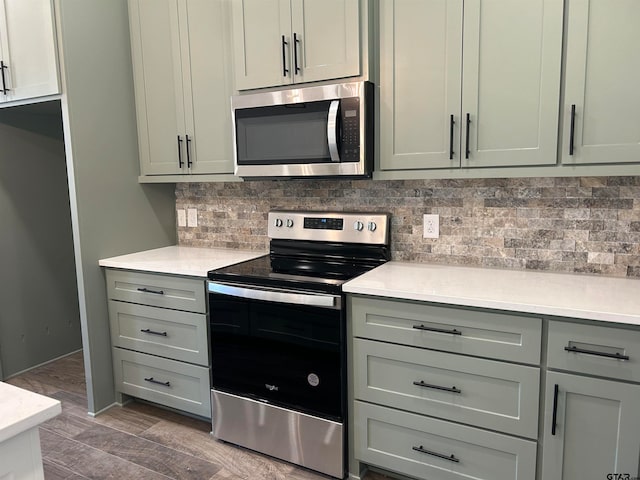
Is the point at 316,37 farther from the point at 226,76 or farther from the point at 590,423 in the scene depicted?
the point at 590,423

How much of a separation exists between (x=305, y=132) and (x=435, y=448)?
1.49m

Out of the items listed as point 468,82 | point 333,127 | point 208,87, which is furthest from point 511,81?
point 208,87

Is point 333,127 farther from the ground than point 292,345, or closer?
farther from the ground

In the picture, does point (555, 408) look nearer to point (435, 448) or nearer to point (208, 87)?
point (435, 448)

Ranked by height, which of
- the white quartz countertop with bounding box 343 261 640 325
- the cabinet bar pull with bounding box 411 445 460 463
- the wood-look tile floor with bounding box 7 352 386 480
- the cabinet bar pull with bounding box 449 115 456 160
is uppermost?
the cabinet bar pull with bounding box 449 115 456 160

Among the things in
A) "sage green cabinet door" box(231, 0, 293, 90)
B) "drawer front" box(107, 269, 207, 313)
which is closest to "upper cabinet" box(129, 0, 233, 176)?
"sage green cabinet door" box(231, 0, 293, 90)

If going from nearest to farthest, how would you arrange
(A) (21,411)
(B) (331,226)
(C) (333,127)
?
(A) (21,411) → (C) (333,127) → (B) (331,226)

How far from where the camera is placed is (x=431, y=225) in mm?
2355

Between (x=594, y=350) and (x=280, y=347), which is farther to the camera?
(x=280, y=347)

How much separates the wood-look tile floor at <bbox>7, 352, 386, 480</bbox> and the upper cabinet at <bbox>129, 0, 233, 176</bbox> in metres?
1.41

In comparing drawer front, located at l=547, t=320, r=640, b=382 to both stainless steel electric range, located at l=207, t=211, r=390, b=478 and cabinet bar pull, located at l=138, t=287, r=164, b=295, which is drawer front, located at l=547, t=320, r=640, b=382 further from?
cabinet bar pull, located at l=138, t=287, r=164, b=295

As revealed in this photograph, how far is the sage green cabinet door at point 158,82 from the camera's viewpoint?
2.68 m

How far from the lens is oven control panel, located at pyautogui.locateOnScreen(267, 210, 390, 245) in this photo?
2.39 metres

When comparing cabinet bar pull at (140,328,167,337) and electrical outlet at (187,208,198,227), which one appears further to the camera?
electrical outlet at (187,208,198,227)
